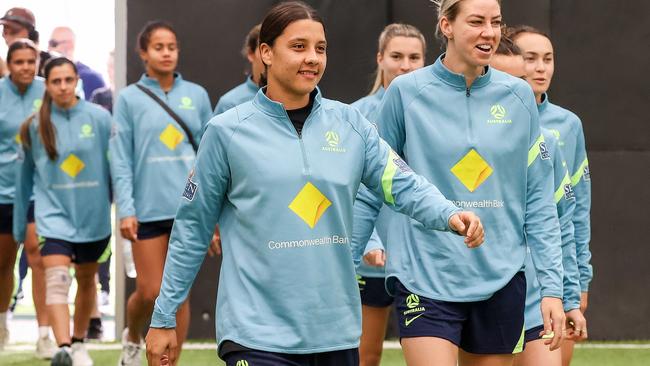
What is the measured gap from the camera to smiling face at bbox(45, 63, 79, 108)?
30.3 ft

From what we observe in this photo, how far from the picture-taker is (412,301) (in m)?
5.10

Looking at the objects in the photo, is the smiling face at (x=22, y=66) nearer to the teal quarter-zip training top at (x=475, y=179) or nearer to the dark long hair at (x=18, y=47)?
the dark long hair at (x=18, y=47)

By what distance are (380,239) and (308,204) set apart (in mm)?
2603

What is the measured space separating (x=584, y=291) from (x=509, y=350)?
176 centimetres

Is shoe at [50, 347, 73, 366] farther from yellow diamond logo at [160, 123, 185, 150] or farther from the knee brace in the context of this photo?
yellow diamond logo at [160, 123, 185, 150]


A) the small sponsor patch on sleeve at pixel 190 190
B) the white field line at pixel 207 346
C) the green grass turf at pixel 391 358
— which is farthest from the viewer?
the white field line at pixel 207 346

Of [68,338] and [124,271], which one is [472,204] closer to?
[68,338]

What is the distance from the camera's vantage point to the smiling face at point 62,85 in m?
9.23

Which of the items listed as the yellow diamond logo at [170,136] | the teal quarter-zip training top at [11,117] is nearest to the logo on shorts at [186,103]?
the yellow diamond logo at [170,136]

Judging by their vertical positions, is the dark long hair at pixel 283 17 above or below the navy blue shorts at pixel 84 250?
above

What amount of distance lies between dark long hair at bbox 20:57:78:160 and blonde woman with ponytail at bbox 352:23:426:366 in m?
2.50

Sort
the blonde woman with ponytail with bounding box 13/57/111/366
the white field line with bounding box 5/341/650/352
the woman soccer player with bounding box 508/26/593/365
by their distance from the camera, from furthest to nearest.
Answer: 1. the white field line with bounding box 5/341/650/352
2. the blonde woman with ponytail with bounding box 13/57/111/366
3. the woman soccer player with bounding box 508/26/593/365

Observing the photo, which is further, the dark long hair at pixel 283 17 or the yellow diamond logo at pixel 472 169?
the yellow diamond logo at pixel 472 169

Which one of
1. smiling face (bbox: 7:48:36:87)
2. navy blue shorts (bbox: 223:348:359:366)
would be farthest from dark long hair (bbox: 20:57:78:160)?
navy blue shorts (bbox: 223:348:359:366)
